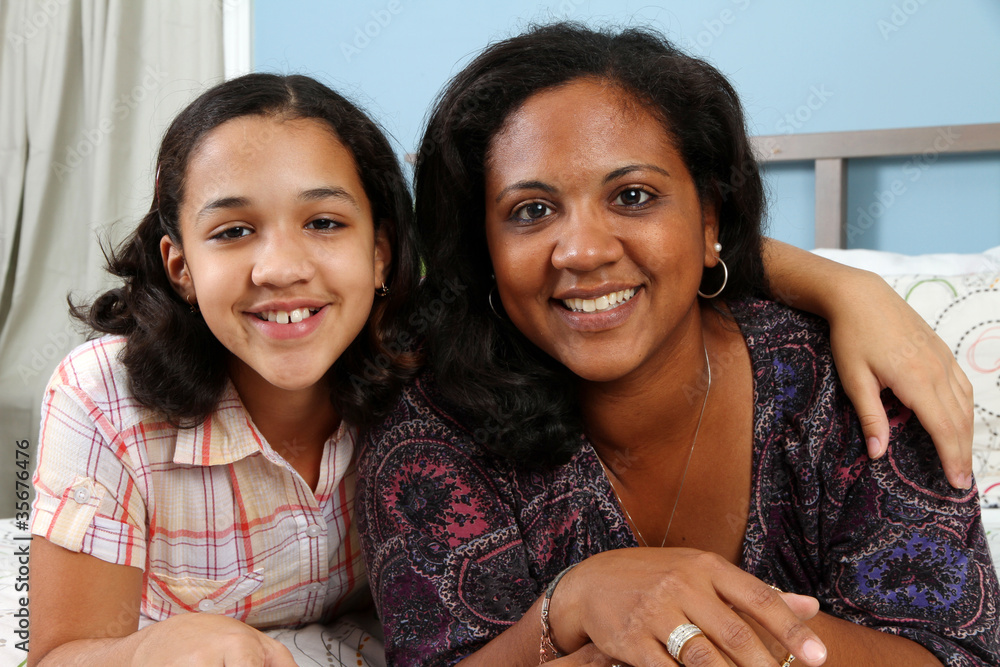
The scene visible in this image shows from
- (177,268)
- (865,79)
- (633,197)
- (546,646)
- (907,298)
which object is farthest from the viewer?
(865,79)

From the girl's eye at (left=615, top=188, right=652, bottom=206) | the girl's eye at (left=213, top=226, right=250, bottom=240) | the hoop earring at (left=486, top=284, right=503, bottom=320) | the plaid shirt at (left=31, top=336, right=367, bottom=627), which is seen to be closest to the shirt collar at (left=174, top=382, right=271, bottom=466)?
the plaid shirt at (left=31, top=336, right=367, bottom=627)

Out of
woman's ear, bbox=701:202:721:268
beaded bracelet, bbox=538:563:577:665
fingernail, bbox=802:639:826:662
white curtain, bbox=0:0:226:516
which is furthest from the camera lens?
white curtain, bbox=0:0:226:516

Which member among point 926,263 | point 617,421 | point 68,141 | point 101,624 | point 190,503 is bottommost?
point 101,624

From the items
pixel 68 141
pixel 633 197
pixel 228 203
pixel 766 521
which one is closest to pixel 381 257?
pixel 228 203

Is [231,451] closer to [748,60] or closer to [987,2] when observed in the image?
[748,60]

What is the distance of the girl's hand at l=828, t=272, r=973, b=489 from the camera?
2.97 ft

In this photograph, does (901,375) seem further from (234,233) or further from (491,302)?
(234,233)

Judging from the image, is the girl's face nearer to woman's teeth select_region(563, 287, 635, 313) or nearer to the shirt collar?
the shirt collar

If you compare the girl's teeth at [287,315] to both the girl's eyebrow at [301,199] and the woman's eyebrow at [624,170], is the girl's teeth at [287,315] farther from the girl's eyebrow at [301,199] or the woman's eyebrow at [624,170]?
the woman's eyebrow at [624,170]

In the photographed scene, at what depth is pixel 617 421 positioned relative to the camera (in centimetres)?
115

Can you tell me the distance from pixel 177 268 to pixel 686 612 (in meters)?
0.77

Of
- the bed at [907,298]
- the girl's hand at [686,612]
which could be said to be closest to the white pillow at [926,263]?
the bed at [907,298]

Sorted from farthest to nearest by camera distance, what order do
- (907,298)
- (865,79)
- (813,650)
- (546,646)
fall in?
1. (865,79)
2. (907,298)
3. (546,646)
4. (813,650)

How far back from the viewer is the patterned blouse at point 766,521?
0.93 meters
